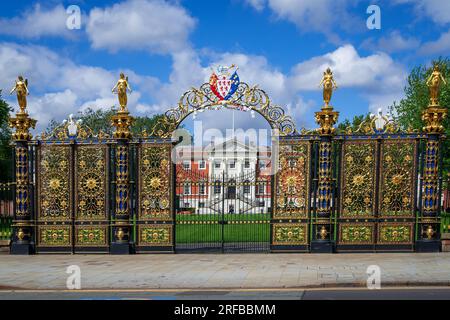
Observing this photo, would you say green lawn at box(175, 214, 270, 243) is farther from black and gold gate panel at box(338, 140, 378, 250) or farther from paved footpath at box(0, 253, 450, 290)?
black and gold gate panel at box(338, 140, 378, 250)

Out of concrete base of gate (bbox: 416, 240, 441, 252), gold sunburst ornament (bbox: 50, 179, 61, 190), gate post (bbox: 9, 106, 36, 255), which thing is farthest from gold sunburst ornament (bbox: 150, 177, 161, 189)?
concrete base of gate (bbox: 416, 240, 441, 252)

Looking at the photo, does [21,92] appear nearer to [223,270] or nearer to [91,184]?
[91,184]

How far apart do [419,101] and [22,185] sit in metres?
24.3

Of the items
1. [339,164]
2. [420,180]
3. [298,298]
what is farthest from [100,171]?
[420,180]

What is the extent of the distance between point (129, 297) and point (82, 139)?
6.73 meters

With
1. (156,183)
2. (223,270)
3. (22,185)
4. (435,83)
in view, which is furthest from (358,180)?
(22,185)

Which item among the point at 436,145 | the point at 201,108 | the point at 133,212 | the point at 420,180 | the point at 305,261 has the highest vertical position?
the point at 201,108

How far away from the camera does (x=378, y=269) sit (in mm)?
10797

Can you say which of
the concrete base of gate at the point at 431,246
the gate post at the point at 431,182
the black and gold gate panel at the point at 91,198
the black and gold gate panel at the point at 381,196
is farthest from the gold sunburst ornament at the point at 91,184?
the concrete base of gate at the point at 431,246

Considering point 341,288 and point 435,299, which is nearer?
point 435,299

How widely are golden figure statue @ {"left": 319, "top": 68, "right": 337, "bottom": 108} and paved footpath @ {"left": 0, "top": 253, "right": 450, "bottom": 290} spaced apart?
14.1ft

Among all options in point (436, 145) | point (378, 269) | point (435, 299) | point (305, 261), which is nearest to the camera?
point (435, 299)

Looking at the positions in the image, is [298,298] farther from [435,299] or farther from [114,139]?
[114,139]

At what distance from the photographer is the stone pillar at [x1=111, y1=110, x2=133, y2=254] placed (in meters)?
14.1
